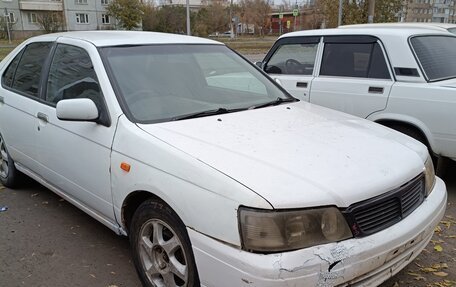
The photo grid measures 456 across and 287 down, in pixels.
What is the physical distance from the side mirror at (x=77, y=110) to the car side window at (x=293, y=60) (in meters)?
3.53

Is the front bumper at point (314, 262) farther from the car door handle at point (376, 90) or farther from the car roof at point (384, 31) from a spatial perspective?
the car roof at point (384, 31)

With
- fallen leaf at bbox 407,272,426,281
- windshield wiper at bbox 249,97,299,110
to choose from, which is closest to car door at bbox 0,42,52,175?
windshield wiper at bbox 249,97,299,110

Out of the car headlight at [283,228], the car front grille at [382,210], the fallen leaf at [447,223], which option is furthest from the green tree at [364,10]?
the car headlight at [283,228]

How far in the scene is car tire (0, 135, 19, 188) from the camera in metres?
4.79

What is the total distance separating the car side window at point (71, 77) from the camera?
3.34 m

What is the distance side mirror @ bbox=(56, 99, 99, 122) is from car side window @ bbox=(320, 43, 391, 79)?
3.44 m

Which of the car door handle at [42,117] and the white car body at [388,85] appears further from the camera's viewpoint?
the white car body at [388,85]

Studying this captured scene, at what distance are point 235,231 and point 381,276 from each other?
0.91 m

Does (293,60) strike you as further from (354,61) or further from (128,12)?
(128,12)

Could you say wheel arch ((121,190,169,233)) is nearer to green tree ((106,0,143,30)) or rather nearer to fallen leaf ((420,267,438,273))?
fallen leaf ((420,267,438,273))

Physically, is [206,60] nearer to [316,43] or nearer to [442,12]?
[316,43]

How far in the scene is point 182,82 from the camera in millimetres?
3480

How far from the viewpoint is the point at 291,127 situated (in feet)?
10.0

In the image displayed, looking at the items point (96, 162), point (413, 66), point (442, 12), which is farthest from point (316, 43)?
point (442, 12)
